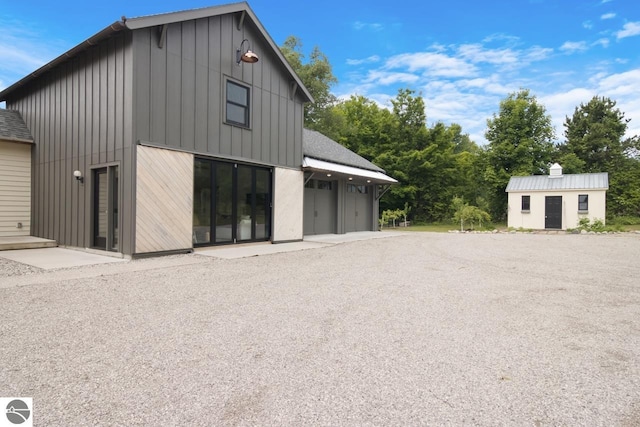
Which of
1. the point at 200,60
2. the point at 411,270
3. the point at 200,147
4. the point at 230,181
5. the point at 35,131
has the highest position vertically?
the point at 200,60

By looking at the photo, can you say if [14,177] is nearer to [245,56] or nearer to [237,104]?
[237,104]

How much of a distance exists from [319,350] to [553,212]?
860 inches

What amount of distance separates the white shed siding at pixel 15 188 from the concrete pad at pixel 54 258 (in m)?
2.47

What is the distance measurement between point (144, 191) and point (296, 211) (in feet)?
17.3

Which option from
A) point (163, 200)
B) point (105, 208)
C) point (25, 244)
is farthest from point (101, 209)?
point (25, 244)

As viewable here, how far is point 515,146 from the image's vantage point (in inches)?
1082

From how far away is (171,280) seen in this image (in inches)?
218

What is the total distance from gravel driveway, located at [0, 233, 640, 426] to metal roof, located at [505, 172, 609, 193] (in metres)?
16.8

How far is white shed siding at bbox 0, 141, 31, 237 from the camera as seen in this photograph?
10.6 meters

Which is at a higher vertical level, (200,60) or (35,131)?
(200,60)

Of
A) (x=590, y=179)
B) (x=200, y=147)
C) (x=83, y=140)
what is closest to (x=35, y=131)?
(x=83, y=140)

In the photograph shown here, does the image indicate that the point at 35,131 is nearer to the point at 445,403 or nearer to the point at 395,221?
the point at 445,403

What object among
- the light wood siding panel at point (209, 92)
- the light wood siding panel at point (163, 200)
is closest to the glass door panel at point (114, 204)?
the light wood siding panel at point (163, 200)

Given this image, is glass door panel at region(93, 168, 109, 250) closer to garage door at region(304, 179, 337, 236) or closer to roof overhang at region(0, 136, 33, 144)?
roof overhang at region(0, 136, 33, 144)
